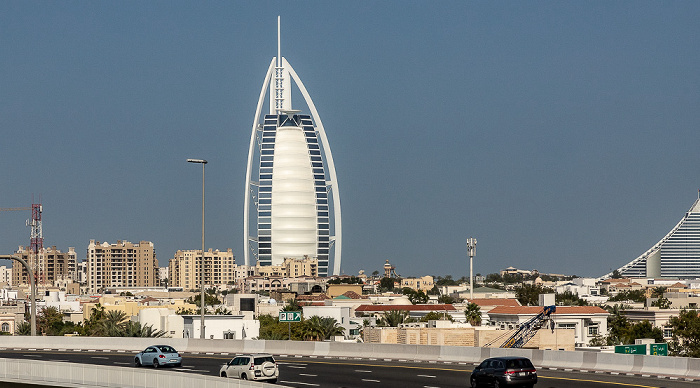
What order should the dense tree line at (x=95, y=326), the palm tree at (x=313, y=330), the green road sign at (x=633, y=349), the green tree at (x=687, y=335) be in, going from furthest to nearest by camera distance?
the green tree at (x=687, y=335) < the palm tree at (x=313, y=330) < the dense tree line at (x=95, y=326) < the green road sign at (x=633, y=349)

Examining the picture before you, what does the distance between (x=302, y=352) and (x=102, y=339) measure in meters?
18.2

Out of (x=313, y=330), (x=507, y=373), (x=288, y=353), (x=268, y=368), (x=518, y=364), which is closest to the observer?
(x=507, y=373)

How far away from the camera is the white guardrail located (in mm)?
41150

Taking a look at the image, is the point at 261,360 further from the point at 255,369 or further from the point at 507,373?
the point at 507,373

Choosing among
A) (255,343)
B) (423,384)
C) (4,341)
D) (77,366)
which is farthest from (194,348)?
(423,384)

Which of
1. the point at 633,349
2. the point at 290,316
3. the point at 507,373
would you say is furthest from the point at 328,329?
the point at 507,373

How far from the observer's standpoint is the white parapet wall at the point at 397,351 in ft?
149

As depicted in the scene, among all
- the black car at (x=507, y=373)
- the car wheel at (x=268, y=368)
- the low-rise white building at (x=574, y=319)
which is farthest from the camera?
the low-rise white building at (x=574, y=319)

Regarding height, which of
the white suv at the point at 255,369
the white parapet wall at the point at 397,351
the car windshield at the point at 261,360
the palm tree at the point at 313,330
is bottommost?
the palm tree at the point at 313,330

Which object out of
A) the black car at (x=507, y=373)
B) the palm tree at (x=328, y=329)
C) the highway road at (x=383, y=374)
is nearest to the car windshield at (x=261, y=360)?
the highway road at (x=383, y=374)

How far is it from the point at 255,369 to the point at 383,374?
722 centimetres

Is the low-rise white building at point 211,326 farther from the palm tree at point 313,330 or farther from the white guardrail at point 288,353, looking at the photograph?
the white guardrail at point 288,353

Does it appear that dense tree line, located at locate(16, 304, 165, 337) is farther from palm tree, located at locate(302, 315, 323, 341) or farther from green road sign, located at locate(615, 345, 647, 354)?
green road sign, located at locate(615, 345, 647, 354)

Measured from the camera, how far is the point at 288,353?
64312 millimetres
